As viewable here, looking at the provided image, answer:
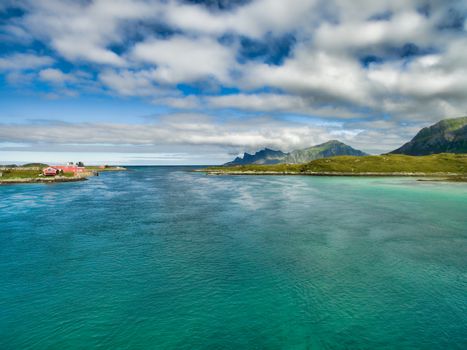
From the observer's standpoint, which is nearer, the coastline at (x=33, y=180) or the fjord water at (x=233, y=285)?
the fjord water at (x=233, y=285)

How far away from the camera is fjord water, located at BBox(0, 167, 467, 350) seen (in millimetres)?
17781

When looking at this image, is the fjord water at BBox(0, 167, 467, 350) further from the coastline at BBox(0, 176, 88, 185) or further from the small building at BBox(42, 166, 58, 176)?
the small building at BBox(42, 166, 58, 176)

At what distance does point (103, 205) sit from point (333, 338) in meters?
64.6

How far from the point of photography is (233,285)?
2452 cm

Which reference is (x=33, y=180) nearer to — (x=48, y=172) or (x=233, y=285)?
(x=48, y=172)

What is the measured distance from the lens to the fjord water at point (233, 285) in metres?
17.8

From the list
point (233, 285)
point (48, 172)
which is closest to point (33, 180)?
point (48, 172)

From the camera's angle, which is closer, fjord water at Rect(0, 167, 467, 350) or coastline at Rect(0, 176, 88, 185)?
fjord water at Rect(0, 167, 467, 350)

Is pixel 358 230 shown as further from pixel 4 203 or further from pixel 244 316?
pixel 4 203

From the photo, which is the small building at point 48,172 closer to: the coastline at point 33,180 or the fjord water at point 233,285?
the coastline at point 33,180

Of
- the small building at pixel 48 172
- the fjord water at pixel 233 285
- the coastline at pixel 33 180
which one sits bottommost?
the fjord water at pixel 233 285

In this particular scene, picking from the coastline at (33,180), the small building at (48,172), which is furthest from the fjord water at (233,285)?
the small building at (48,172)

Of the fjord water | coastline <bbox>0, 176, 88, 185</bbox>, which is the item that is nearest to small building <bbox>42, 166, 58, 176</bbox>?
coastline <bbox>0, 176, 88, 185</bbox>

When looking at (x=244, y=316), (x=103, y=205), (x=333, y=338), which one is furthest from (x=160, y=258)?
(x=103, y=205)
